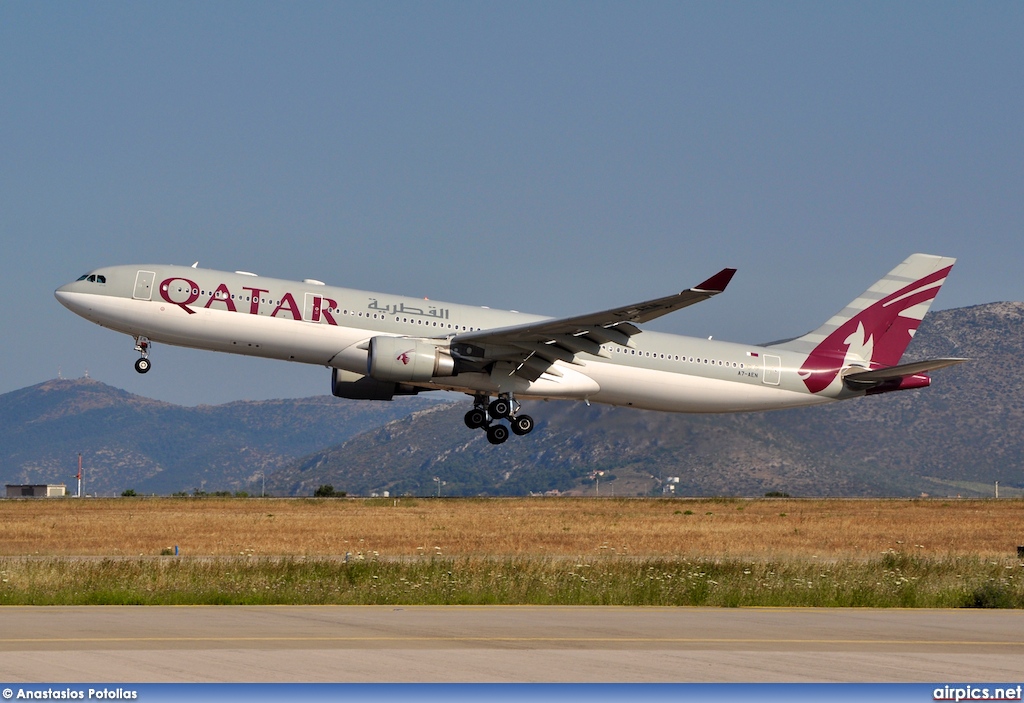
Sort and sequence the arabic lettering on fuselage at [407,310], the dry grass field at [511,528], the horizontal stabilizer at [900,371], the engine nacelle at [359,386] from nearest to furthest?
the dry grass field at [511,528], the arabic lettering on fuselage at [407,310], the engine nacelle at [359,386], the horizontal stabilizer at [900,371]

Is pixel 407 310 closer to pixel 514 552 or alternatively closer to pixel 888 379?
pixel 514 552

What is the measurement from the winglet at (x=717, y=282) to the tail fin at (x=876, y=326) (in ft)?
36.8

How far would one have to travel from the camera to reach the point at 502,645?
50.8 ft

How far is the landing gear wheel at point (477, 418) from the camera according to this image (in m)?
43.0

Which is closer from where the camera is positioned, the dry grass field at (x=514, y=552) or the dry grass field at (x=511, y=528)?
the dry grass field at (x=514, y=552)

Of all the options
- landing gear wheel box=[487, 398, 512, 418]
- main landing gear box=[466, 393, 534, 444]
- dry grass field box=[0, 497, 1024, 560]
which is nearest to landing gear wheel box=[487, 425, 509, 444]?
main landing gear box=[466, 393, 534, 444]

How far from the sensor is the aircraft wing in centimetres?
3794

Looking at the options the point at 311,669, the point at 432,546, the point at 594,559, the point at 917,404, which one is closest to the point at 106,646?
the point at 311,669

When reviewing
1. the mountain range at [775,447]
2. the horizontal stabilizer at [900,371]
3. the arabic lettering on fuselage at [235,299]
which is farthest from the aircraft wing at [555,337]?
the horizontal stabilizer at [900,371]

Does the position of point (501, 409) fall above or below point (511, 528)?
above

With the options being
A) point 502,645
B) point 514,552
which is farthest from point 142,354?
point 502,645

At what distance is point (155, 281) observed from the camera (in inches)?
1539

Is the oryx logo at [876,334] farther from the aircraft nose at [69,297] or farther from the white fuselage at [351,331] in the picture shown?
the aircraft nose at [69,297]

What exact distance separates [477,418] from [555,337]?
4610mm
